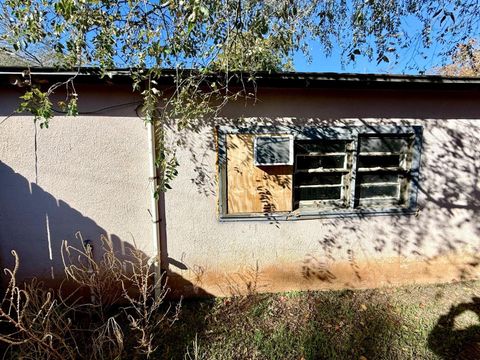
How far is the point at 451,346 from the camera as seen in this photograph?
11.6ft

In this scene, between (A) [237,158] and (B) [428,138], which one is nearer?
(A) [237,158]

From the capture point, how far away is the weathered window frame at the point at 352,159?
4.16 m

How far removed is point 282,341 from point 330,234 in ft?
6.18

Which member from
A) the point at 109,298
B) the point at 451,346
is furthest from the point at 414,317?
the point at 109,298

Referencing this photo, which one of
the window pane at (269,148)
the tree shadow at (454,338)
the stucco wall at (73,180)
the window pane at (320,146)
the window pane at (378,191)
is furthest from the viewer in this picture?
the window pane at (378,191)

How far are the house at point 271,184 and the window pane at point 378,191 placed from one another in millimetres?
20

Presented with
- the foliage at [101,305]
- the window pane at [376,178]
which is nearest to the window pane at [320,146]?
the window pane at [376,178]

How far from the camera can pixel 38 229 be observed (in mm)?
4066

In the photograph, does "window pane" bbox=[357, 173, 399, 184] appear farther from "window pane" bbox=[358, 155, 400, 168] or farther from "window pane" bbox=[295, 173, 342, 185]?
"window pane" bbox=[295, 173, 342, 185]

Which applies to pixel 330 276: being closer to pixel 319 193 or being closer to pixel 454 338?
pixel 319 193

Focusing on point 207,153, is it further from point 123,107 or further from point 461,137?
point 461,137

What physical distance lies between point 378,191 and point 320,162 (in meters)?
1.22

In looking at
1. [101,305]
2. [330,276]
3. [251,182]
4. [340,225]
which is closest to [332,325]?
[330,276]

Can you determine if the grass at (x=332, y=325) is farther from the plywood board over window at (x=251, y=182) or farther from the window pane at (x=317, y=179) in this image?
the window pane at (x=317, y=179)
